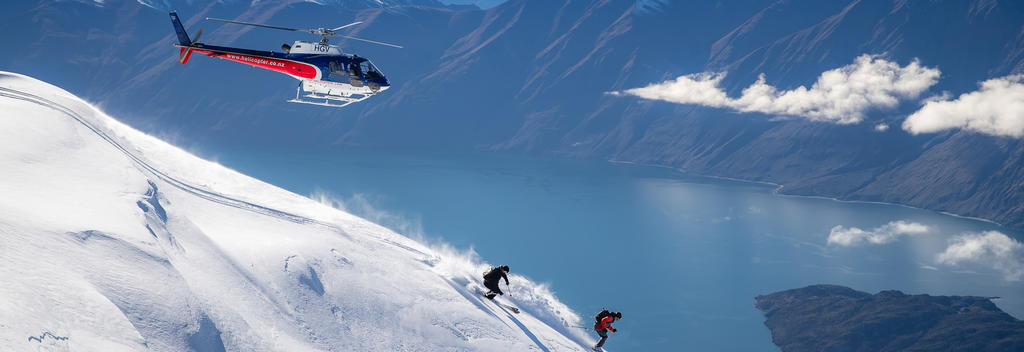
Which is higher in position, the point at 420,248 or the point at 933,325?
the point at 933,325

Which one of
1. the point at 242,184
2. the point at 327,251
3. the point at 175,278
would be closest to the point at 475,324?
the point at 327,251

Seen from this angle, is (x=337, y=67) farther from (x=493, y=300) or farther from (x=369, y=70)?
(x=493, y=300)

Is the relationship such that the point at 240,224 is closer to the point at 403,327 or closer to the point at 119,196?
the point at 119,196

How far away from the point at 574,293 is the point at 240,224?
169054 millimetres

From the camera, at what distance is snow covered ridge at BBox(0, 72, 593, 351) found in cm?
1692

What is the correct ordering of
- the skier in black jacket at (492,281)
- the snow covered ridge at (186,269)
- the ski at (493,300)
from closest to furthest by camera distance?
the snow covered ridge at (186,269) < the ski at (493,300) < the skier in black jacket at (492,281)

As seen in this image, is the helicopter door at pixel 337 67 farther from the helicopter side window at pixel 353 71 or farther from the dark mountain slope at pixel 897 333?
the dark mountain slope at pixel 897 333

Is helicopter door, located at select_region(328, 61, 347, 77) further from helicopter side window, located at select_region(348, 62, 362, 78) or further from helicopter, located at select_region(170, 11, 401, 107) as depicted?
helicopter side window, located at select_region(348, 62, 362, 78)

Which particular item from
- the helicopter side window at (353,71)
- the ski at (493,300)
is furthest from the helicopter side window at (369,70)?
the ski at (493,300)

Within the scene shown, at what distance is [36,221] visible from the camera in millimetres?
19141

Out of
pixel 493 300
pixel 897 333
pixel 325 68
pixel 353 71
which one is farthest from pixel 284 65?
pixel 897 333

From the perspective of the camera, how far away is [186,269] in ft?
72.2

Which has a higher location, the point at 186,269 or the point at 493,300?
the point at 493,300

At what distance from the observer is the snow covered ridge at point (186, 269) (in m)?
16.9
